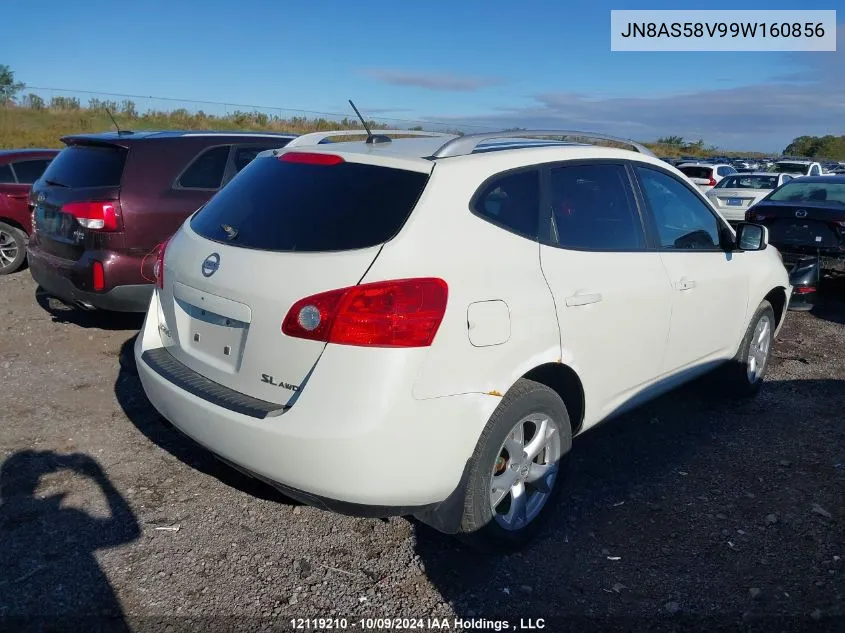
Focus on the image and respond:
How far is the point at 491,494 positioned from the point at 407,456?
61 cm

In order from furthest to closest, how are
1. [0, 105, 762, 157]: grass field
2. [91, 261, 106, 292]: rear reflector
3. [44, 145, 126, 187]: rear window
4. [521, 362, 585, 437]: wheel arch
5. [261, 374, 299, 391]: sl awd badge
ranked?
[0, 105, 762, 157]: grass field, [44, 145, 126, 187]: rear window, [91, 261, 106, 292]: rear reflector, [521, 362, 585, 437]: wheel arch, [261, 374, 299, 391]: sl awd badge

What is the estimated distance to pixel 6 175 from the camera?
9.18 meters

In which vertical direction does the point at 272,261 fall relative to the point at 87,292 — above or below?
above

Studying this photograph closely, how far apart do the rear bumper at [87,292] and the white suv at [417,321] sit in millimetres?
1932

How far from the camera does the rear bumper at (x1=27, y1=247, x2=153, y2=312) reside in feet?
17.2

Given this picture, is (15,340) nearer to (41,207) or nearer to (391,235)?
(41,207)

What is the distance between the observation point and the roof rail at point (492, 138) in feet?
10.2

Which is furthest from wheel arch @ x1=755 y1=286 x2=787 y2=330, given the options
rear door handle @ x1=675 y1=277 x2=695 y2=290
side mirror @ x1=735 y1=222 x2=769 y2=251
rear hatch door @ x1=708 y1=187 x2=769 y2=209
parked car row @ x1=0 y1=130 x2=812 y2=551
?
rear hatch door @ x1=708 y1=187 x2=769 y2=209

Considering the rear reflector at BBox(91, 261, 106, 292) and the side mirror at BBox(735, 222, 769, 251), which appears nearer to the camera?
the side mirror at BBox(735, 222, 769, 251)

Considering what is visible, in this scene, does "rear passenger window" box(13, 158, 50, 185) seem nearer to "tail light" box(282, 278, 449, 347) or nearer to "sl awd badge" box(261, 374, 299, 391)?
"sl awd badge" box(261, 374, 299, 391)

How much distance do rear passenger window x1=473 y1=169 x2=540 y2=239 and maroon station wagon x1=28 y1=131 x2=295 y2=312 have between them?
2.99 m

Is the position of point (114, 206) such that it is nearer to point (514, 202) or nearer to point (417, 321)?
point (514, 202)

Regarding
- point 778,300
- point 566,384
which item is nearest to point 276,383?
point 566,384

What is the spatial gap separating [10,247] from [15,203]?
56cm
